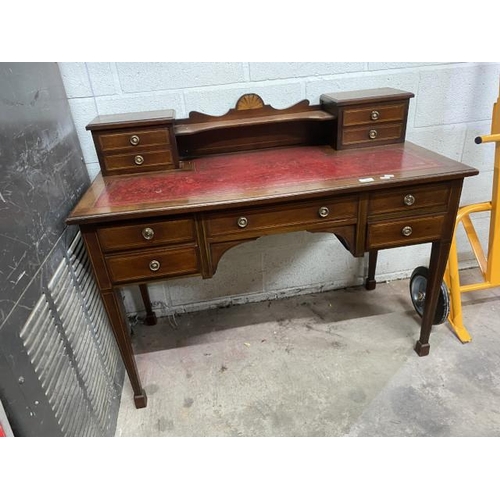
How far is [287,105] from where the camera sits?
1658 millimetres

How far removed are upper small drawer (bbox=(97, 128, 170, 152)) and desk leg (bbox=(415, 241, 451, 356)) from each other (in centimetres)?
110

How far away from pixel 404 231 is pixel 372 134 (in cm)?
45

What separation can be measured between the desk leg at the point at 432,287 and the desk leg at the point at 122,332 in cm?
117

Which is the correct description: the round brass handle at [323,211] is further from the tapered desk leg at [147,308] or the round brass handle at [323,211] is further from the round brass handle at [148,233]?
the tapered desk leg at [147,308]

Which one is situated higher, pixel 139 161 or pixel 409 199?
pixel 139 161

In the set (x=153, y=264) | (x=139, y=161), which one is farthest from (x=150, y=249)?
(x=139, y=161)

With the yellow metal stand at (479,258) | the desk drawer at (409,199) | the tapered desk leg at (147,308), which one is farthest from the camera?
the tapered desk leg at (147,308)

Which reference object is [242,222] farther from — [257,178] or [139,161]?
[139,161]

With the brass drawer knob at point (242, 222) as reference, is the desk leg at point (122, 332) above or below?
below

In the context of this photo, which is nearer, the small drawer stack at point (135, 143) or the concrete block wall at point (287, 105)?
the small drawer stack at point (135, 143)

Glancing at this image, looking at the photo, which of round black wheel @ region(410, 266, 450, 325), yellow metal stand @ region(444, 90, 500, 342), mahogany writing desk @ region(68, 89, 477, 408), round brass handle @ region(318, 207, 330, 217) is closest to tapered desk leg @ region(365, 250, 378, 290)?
round black wheel @ region(410, 266, 450, 325)

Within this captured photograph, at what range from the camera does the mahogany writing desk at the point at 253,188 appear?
1183mm

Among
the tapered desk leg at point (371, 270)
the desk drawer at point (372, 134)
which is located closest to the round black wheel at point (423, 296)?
the tapered desk leg at point (371, 270)

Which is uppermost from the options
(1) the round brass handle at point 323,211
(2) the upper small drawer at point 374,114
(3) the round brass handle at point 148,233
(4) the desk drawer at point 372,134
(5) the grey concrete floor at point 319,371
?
(2) the upper small drawer at point 374,114
